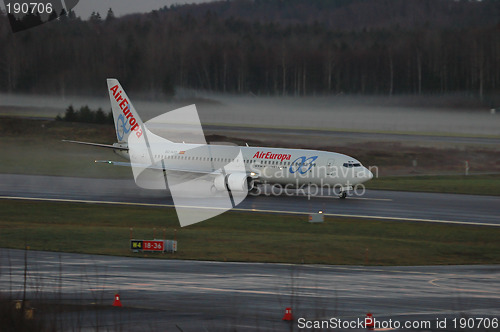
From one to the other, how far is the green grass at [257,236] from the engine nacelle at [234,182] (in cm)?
750

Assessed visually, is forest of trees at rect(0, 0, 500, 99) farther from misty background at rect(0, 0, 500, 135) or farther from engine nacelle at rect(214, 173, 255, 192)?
engine nacelle at rect(214, 173, 255, 192)

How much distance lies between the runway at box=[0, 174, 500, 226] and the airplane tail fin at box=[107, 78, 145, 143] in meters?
4.45

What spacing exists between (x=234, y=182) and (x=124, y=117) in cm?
1333

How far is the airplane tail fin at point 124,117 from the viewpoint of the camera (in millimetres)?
66750

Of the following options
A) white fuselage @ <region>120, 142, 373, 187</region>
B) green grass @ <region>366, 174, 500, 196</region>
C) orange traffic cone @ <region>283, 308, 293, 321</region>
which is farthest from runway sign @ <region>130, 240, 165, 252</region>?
green grass @ <region>366, 174, 500, 196</region>

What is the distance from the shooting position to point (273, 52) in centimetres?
9762

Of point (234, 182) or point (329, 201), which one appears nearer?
point (329, 201)

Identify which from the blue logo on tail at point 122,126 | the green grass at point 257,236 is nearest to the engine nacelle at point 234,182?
the green grass at point 257,236

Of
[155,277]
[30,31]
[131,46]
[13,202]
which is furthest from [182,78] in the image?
[155,277]

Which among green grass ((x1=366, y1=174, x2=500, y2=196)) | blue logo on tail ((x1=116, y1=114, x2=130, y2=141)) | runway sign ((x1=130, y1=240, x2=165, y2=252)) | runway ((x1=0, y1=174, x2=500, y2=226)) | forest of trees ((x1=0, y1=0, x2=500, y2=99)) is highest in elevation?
forest of trees ((x1=0, y1=0, x2=500, y2=99))

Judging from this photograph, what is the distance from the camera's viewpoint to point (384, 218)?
49844 millimetres

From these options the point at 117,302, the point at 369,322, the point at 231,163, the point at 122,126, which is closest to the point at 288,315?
the point at 369,322

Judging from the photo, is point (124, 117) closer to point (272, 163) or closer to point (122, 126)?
point (122, 126)

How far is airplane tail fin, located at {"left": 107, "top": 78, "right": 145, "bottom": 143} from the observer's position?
66750 millimetres
